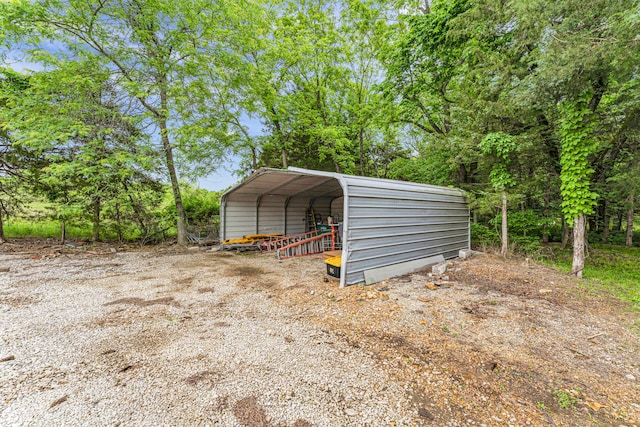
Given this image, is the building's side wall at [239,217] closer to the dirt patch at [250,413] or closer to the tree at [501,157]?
the dirt patch at [250,413]

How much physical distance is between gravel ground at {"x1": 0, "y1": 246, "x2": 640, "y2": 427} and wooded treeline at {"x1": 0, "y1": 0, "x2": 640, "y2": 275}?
3914mm

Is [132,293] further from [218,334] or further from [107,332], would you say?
[218,334]

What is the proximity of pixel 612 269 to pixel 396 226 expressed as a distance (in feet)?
24.0

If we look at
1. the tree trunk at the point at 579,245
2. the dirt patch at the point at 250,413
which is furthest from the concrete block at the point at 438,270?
the dirt patch at the point at 250,413

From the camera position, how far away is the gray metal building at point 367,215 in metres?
4.82

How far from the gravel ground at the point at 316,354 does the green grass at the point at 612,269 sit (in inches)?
25.9

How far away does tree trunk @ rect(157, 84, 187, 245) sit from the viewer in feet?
Answer: 27.4

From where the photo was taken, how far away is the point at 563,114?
552 cm

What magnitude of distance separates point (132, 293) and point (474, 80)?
433 inches

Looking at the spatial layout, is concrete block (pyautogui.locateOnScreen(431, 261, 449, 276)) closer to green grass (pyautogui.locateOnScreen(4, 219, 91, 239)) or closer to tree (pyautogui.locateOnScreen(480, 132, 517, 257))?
tree (pyautogui.locateOnScreen(480, 132, 517, 257))

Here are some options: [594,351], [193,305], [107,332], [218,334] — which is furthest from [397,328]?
[107,332]

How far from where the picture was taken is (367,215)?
4.97 metres

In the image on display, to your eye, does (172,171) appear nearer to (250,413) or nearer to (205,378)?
(205,378)

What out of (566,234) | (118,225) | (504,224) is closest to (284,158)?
(118,225)
